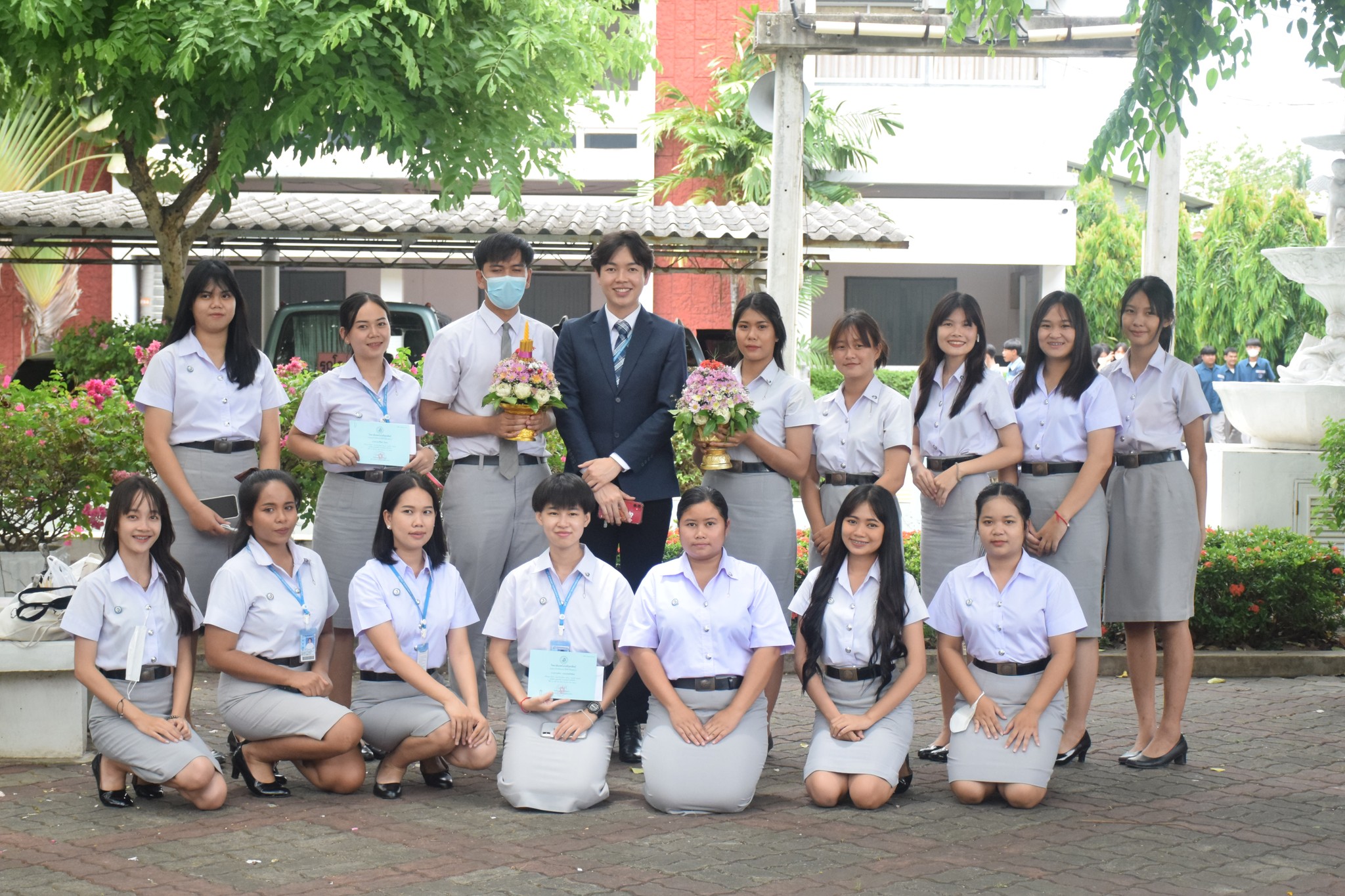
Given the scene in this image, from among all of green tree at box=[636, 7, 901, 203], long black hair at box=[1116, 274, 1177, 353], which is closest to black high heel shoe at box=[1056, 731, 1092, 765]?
long black hair at box=[1116, 274, 1177, 353]

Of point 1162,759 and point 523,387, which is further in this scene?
point 1162,759

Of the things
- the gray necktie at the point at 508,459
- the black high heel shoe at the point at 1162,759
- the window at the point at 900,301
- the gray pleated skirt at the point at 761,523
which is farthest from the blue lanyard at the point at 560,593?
the window at the point at 900,301

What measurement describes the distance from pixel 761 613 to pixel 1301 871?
2.03m

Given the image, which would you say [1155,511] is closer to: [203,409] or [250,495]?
[250,495]

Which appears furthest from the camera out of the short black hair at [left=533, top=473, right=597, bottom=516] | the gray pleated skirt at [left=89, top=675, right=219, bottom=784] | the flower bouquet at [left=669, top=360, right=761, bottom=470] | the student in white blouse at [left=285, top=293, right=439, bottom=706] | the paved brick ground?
the student in white blouse at [left=285, top=293, right=439, bottom=706]

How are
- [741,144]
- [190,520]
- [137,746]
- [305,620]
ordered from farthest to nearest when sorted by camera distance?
[741,144] < [190,520] < [305,620] < [137,746]

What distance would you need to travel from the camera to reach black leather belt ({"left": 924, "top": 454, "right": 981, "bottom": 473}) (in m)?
5.90

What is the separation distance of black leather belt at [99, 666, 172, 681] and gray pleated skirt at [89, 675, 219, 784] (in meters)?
0.03

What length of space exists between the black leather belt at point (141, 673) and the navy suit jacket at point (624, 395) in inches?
72.2

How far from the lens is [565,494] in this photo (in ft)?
17.7

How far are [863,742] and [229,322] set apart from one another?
3.07 meters

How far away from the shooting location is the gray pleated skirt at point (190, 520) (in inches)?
226

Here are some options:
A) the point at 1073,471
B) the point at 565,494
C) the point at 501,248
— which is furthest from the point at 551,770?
the point at 1073,471

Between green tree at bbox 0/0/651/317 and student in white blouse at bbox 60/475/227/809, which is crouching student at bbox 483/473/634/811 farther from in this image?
green tree at bbox 0/0/651/317
